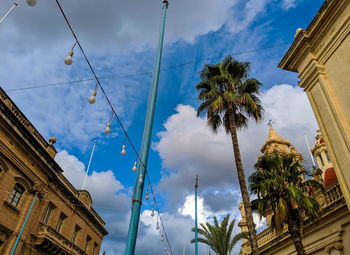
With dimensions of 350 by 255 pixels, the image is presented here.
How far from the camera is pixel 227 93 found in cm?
1841

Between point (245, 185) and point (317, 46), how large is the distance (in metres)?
8.14

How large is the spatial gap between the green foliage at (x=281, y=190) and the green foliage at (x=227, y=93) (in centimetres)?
423

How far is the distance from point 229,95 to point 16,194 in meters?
17.1

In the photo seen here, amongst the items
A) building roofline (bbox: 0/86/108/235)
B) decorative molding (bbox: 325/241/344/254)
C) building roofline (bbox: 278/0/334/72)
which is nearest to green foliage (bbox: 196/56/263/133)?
building roofline (bbox: 278/0/334/72)

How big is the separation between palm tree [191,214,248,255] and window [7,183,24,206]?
15.8 meters

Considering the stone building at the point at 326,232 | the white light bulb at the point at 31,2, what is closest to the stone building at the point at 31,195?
the white light bulb at the point at 31,2

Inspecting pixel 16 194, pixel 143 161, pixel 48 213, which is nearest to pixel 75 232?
pixel 48 213

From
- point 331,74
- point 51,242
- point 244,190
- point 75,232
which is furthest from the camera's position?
point 75,232

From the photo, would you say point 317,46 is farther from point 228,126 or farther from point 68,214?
point 68,214

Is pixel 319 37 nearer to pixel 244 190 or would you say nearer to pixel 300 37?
pixel 300 37

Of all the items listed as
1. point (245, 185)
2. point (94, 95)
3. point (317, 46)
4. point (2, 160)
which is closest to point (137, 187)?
point (94, 95)

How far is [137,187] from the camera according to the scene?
7.53 m

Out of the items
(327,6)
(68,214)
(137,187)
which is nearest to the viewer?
(137,187)

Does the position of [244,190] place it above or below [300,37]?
below
